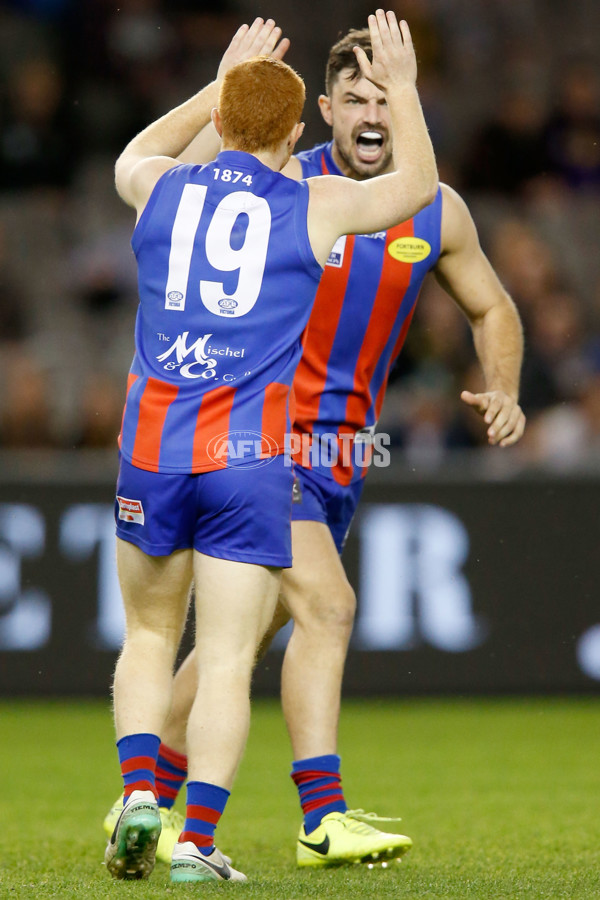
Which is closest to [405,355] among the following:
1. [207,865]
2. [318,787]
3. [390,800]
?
[390,800]

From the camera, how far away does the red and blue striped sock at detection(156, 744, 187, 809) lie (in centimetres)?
453

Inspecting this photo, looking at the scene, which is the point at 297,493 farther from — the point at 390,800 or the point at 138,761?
the point at 390,800

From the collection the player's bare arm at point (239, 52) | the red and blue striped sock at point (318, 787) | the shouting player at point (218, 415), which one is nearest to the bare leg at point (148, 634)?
the shouting player at point (218, 415)

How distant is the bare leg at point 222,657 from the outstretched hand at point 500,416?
97 cm

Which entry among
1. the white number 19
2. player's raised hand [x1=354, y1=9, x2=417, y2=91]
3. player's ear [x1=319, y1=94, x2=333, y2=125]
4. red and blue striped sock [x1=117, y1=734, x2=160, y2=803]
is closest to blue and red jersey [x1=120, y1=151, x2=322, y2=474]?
the white number 19

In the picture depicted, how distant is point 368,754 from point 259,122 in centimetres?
372

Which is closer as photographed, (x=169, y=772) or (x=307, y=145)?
(x=169, y=772)

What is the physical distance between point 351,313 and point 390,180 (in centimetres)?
101

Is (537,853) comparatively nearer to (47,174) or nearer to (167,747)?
(167,747)

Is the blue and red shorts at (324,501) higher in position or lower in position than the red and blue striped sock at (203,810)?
higher

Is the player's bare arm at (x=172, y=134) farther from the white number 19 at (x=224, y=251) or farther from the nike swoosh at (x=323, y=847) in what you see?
the nike swoosh at (x=323, y=847)

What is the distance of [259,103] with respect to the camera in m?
3.59

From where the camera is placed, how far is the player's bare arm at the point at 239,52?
4.19 meters

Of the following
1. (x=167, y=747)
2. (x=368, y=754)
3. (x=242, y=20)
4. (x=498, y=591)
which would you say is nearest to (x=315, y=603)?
(x=167, y=747)
